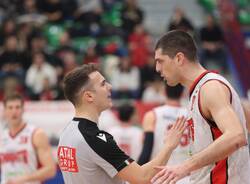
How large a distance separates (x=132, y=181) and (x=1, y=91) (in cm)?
1025

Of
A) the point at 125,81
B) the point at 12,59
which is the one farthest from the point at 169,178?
the point at 12,59

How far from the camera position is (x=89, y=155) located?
5.07 meters

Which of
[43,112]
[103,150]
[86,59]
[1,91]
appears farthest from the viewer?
[86,59]

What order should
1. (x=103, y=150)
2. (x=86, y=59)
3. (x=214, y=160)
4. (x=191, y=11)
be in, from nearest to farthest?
1. (x=214, y=160)
2. (x=103, y=150)
3. (x=86, y=59)
4. (x=191, y=11)

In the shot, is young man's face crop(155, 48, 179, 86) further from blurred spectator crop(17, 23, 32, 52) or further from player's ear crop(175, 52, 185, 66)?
blurred spectator crop(17, 23, 32, 52)

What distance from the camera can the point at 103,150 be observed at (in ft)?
16.4

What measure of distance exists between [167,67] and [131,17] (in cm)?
1271

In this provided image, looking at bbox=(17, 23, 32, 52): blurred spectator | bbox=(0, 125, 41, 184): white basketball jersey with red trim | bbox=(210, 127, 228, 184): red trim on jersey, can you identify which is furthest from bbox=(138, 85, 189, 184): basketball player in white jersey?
bbox=(17, 23, 32, 52): blurred spectator

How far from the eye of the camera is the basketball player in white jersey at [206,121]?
4555mm

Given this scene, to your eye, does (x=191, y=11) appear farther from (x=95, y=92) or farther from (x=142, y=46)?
(x=95, y=92)

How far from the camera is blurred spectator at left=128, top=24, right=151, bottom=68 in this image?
53.8ft

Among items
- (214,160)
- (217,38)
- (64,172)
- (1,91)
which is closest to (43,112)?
(1,91)

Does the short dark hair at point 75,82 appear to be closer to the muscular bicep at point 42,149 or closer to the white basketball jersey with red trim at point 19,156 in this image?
the muscular bicep at point 42,149

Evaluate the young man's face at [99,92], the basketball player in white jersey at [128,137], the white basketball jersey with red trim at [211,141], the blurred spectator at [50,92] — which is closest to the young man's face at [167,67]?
the white basketball jersey with red trim at [211,141]
